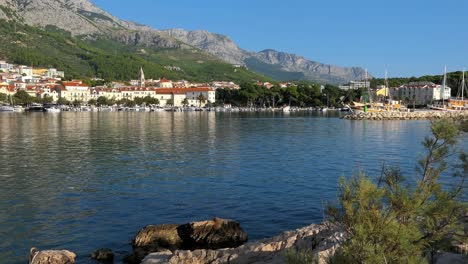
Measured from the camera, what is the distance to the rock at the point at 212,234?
52.5ft

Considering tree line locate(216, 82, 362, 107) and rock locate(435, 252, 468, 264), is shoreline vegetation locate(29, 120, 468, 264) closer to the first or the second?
rock locate(435, 252, 468, 264)

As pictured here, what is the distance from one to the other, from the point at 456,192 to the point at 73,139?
47689 millimetres

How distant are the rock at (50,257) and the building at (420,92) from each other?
152258 mm

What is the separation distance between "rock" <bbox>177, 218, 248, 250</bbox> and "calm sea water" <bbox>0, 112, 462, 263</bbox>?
821mm

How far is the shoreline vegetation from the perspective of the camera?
6.33m

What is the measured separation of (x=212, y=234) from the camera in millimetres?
16344

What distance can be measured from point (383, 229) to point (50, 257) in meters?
10.8

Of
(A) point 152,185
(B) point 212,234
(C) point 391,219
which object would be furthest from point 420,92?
(C) point 391,219

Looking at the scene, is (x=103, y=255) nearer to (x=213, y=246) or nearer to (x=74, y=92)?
(x=213, y=246)

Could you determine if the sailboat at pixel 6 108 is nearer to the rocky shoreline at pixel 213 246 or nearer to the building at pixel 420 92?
the rocky shoreline at pixel 213 246

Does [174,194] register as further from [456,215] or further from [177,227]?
[456,215]

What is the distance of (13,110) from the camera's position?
128 metres

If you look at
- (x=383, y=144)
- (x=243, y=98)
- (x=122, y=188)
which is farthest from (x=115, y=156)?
(x=243, y=98)

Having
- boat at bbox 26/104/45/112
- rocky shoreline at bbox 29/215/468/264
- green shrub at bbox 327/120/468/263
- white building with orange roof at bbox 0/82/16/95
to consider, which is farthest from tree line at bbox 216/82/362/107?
green shrub at bbox 327/120/468/263
